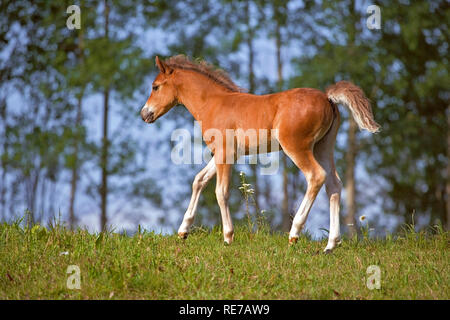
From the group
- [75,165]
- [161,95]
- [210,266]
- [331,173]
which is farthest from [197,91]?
[75,165]

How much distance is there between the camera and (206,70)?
7844 millimetres

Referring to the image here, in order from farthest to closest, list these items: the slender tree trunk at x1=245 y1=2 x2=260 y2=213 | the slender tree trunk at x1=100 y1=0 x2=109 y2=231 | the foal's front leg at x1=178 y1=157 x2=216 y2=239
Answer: the slender tree trunk at x1=245 y1=2 x2=260 y2=213 → the slender tree trunk at x1=100 y1=0 x2=109 y2=231 → the foal's front leg at x1=178 y1=157 x2=216 y2=239

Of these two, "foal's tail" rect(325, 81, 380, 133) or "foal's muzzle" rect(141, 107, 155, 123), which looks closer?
"foal's tail" rect(325, 81, 380, 133)

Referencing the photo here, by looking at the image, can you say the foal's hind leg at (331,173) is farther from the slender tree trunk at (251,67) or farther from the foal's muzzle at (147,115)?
the slender tree trunk at (251,67)

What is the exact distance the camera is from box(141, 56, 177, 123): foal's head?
7.78 meters

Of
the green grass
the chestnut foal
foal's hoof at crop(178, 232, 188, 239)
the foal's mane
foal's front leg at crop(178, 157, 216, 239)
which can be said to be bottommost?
the green grass

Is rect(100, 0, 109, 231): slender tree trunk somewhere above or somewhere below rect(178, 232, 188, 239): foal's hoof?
above

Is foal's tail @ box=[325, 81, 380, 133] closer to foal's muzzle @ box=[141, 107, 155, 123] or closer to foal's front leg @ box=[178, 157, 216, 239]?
foal's front leg @ box=[178, 157, 216, 239]

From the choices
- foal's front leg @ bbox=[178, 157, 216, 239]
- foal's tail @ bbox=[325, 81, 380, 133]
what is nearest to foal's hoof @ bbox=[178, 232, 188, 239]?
foal's front leg @ bbox=[178, 157, 216, 239]

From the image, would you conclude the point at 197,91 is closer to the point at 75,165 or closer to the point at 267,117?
the point at 267,117

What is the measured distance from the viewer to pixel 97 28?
1488cm
